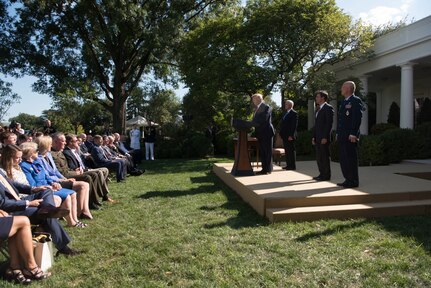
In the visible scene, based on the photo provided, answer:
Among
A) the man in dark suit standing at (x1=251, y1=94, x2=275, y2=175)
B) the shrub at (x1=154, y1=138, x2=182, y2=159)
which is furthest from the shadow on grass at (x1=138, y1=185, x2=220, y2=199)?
the shrub at (x1=154, y1=138, x2=182, y2=159)

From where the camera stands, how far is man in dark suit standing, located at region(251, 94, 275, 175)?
8375 millimetres

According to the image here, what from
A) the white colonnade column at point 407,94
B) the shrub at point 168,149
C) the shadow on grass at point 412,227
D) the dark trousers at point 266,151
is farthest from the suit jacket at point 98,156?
the white colonnade column at point 407,94

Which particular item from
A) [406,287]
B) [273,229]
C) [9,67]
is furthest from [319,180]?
[9,67]

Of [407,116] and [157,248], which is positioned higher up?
[407,116]

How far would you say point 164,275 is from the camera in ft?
12.7

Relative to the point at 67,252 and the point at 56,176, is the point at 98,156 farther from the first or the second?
the point at 67,252

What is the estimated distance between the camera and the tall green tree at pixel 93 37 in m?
18.2

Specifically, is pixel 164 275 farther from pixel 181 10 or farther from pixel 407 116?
pixel 181 10

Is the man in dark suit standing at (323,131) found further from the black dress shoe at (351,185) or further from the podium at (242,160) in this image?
the podium at (242,160)

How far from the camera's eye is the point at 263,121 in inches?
329

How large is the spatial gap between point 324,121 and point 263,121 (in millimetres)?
1285

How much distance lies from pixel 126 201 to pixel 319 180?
12.6 feet

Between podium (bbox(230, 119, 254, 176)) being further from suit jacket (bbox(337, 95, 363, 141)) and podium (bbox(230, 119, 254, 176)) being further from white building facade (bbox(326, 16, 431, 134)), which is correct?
white building facade (bbox(326, 16, 431, 134))

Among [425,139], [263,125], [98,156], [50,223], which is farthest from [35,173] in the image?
[425,139]
